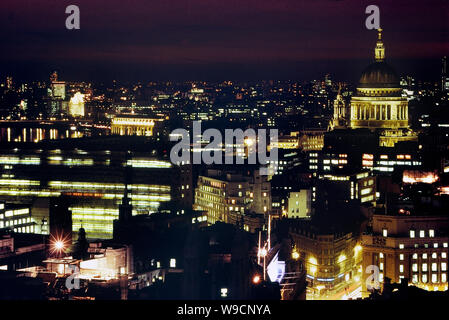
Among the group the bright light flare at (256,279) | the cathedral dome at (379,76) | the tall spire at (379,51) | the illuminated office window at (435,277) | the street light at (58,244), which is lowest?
the illuminated office window at (435,277)

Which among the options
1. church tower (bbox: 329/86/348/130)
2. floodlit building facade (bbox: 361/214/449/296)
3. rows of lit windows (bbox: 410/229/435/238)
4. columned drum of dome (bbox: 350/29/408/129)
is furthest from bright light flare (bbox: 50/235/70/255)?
church tower (bbox: 329/86/348/130)

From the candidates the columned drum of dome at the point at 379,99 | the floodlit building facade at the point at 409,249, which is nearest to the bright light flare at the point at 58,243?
the floodlit building facade at the point at 409,249

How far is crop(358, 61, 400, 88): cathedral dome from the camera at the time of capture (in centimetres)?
4416

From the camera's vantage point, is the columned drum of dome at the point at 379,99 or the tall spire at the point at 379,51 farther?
the tall spire at the point at 379,51

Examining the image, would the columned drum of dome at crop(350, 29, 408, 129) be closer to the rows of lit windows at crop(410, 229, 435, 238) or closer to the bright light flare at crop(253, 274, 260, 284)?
the rows of lit windows at crop(410, 229, 435, 238)

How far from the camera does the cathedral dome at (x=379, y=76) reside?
44.2 meters

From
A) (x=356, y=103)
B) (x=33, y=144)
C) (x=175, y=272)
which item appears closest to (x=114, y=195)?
(x=33, y=144)

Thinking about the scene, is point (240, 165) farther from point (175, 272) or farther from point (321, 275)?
point (175, 272)

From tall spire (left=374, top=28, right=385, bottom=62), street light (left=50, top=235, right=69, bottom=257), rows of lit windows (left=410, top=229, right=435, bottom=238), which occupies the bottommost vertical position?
street light (left=50, top=235, right=69, bottom=257)

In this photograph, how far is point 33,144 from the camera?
105 ft

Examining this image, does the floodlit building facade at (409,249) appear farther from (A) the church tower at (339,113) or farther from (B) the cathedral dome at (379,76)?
(A) the church tower at (339,113)

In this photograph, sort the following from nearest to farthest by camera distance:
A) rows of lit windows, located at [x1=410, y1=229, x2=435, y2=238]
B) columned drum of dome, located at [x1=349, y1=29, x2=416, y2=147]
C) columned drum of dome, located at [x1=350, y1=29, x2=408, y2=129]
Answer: rows of lit windows, located at [x1=410, y1=229, x2=435, y2=238]
columned drum of dome, located at [x1=349, y1=29, x2=416, y2=147]
columned drum of dome, located at [x1=350, y1=29, x2=408, y2=129]

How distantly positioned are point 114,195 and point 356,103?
19.4 m
